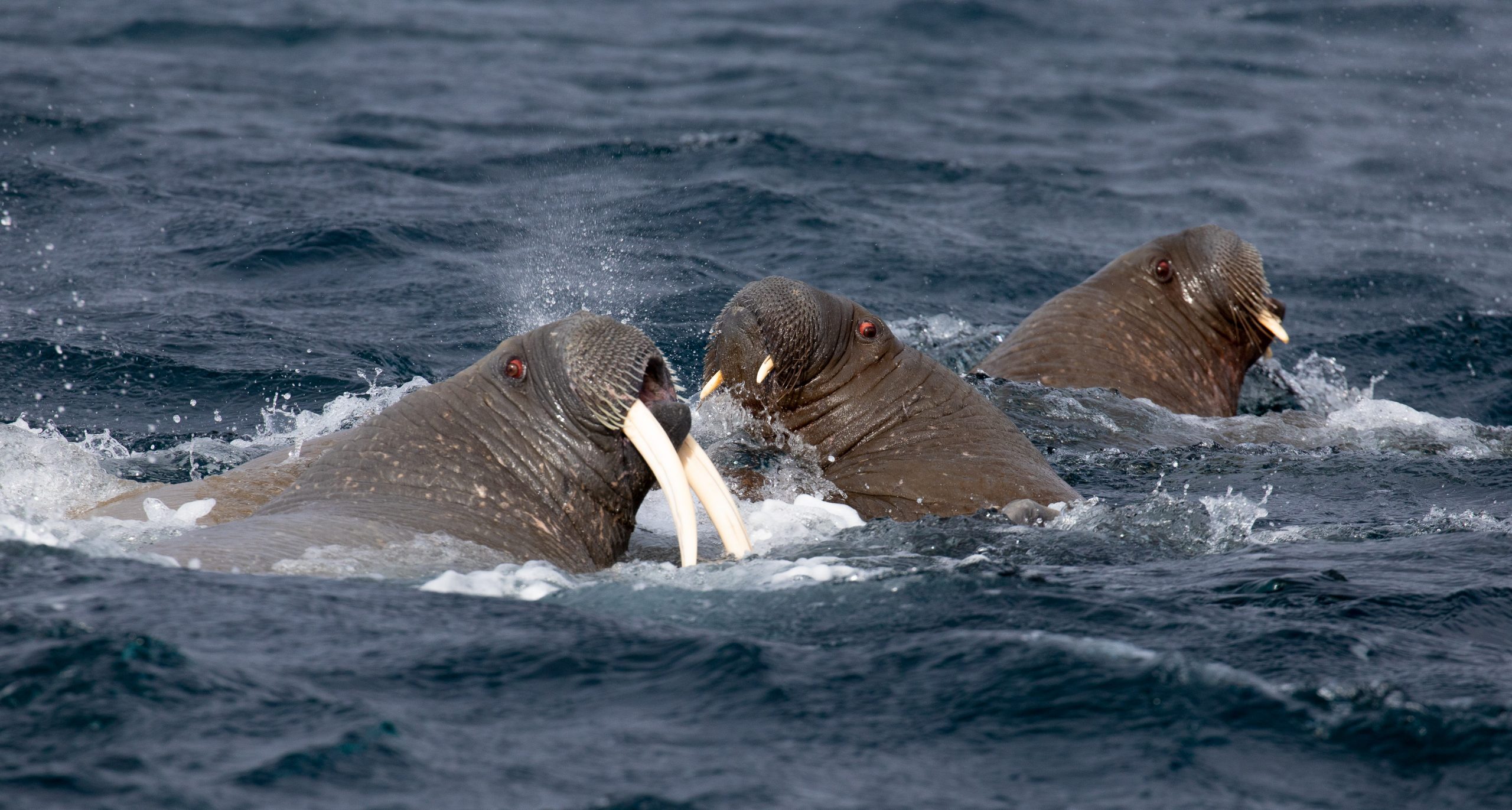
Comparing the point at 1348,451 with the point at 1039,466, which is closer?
the point at 1039,466

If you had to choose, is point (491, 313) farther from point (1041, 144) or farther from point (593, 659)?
point (1041, 144)

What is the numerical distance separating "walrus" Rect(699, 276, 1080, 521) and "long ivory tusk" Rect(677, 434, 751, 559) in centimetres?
171

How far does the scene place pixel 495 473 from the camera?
6723 millimetres

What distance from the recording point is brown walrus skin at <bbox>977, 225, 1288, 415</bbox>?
11133 millimetres

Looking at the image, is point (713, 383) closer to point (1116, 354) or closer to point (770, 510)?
point (770, 510)

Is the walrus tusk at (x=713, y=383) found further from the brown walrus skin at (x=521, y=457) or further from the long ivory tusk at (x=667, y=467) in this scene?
the long ivory tusk at (x=667, y=467)

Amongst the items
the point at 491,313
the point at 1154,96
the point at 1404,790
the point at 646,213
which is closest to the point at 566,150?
the point at 646,213

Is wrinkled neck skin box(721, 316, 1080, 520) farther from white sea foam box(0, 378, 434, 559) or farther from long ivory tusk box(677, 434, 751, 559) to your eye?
white sea foam box(0, 378, 434, 559)

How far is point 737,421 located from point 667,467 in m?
2.32

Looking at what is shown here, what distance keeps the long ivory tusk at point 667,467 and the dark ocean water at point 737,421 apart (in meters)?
0.24

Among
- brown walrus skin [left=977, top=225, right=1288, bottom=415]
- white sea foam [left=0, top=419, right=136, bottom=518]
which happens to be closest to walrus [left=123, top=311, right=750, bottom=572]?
white sea foam [left=0, top=419, right=136, bottom=518]

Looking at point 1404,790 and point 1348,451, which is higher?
point 1404,790

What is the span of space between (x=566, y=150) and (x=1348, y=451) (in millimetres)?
12009

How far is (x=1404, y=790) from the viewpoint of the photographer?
431 centimetres
